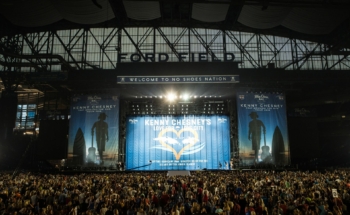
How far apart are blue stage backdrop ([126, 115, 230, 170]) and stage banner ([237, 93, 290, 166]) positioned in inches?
133

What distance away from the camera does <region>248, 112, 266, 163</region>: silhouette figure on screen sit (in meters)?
28.8

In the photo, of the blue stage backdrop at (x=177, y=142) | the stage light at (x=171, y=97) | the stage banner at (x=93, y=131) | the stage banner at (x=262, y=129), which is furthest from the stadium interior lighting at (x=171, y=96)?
the stage banner at (x=262, y=129)

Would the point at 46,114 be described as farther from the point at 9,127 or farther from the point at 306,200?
the point at 306,200

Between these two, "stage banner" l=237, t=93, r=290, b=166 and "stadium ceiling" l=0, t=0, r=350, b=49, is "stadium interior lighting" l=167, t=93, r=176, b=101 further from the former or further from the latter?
"stadium ceiling" l=0, t=0, r=350, b=49

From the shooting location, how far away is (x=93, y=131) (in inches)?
1155

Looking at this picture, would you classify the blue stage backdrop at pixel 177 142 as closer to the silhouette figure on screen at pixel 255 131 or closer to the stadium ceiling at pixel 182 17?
the silhouette figure on screen at pixel 255 131

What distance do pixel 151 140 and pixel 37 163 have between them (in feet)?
44.4

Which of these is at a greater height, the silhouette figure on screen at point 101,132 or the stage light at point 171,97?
the stage light at point 171,97

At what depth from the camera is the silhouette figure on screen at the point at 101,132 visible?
2873 centimetres

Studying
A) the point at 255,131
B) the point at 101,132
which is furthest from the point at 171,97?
the point at 255,131

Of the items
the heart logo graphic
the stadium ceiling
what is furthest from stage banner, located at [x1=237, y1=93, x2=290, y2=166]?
the stadium ceiling

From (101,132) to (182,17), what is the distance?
57.8 feet

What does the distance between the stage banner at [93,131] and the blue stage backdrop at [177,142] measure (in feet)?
10.7

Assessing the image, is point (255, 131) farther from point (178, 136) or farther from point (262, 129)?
point (178, 136)
